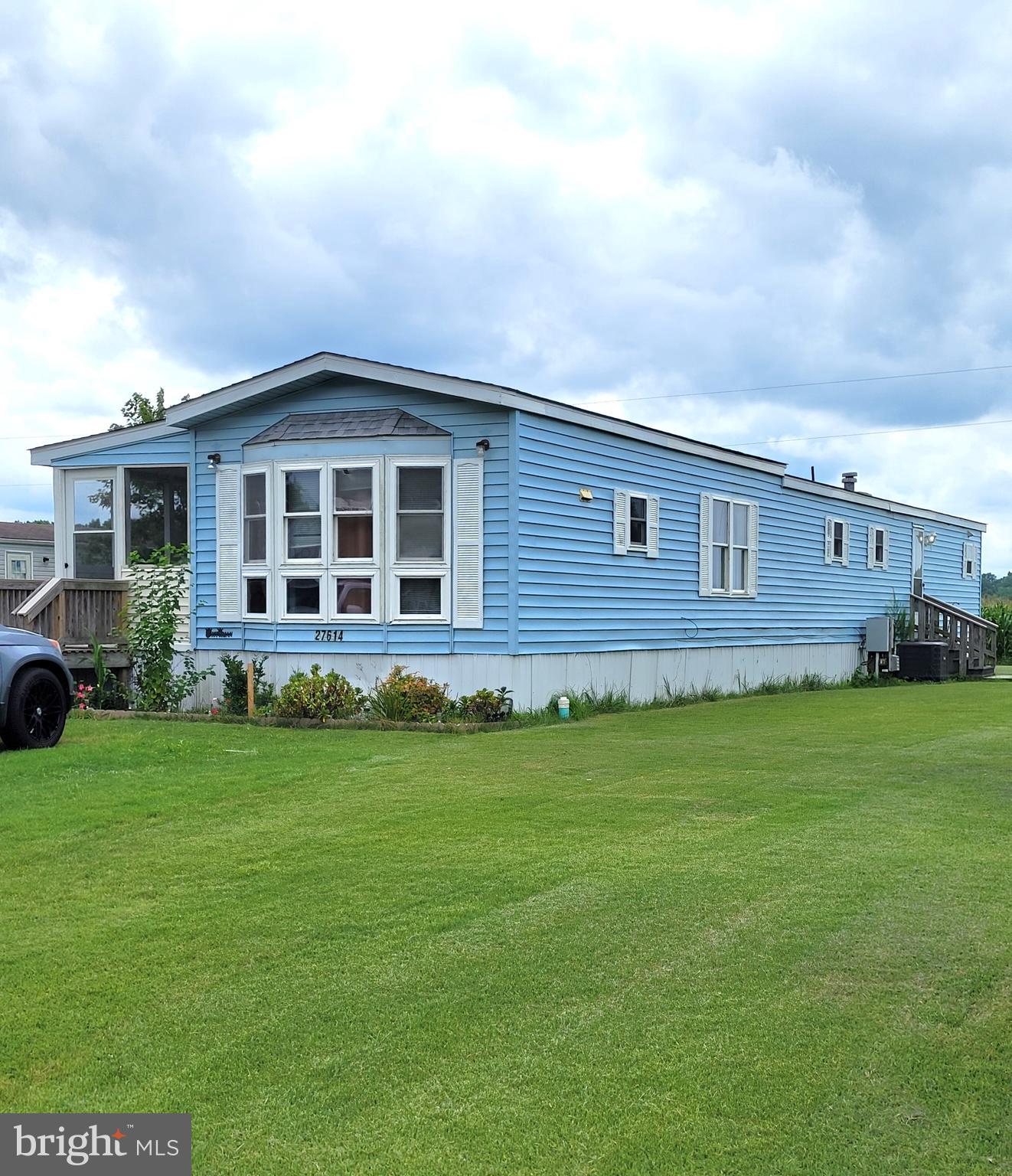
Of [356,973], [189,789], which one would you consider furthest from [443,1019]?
[189,789]

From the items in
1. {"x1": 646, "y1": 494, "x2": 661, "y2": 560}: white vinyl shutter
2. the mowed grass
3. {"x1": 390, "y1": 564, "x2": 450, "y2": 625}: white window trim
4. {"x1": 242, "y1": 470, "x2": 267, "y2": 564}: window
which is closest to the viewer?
the mowed grass

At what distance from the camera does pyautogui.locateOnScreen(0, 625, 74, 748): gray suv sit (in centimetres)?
1034

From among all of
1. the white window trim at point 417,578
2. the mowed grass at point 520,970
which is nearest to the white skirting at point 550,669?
the white window trim at point 417,578

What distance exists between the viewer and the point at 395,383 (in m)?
14.6

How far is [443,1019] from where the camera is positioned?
397 cm

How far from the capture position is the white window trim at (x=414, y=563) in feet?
47.3

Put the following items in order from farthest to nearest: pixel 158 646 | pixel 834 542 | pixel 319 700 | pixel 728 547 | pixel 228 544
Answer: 1. pixel 834 542
2. pixel 728 547
3. pixel 228 544
4. pixel 158 646
5. pixel 319 700

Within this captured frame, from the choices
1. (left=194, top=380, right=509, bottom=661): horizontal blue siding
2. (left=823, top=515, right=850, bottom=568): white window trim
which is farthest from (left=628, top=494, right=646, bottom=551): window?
(left=823, top=515, right=850, bottom=568): white window trim

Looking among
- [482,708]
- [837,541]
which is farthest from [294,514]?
[837,541]

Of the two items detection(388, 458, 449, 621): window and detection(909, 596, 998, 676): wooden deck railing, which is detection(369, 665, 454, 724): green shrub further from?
detection(909, 596, 998, 676): wooden deck railing

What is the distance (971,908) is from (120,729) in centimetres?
920

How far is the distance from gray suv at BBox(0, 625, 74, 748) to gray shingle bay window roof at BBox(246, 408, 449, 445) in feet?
16.0

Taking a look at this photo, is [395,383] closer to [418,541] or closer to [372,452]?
[372,452]

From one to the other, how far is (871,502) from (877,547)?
1152mm
